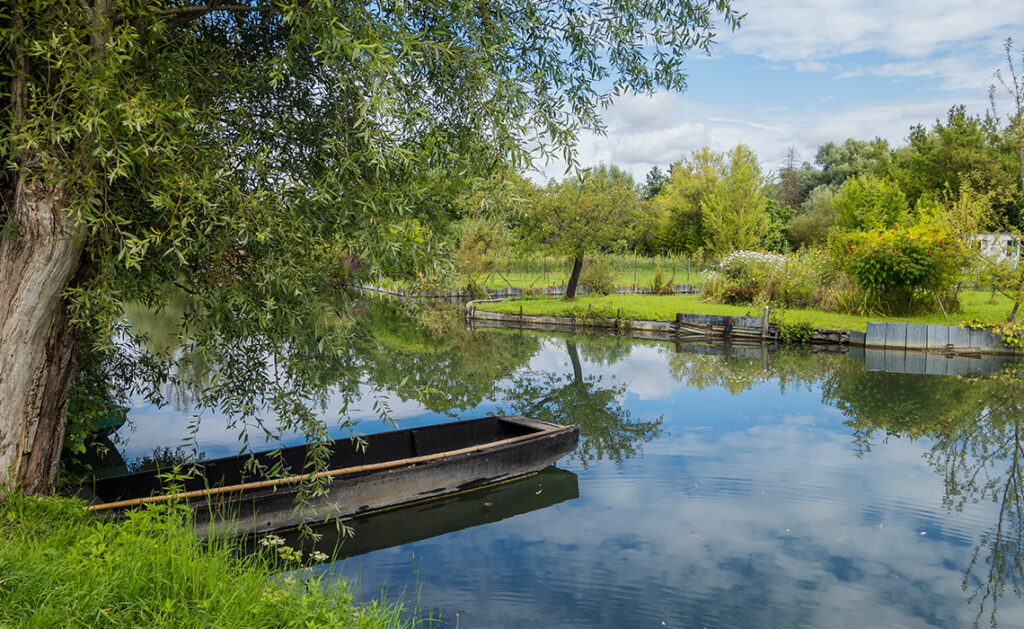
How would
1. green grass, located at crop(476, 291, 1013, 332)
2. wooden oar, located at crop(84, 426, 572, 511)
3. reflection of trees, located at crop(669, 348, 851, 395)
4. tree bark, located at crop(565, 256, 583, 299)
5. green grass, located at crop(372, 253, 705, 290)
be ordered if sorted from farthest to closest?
green grass, located at crop(372, 253, 705, 290), tree bark, located at crop(565, 256, 583, 299), green grass, located at crop(476, 291, 1013, 332), reflection of trees, located at crop(669, 348, 851, 395), wooden oar, located at crop(84, 426, 572, 511)

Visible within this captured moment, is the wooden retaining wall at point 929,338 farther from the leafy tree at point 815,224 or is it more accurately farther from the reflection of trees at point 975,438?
the leafy tree at point 815,224

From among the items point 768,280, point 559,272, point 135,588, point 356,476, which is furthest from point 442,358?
point 559,272

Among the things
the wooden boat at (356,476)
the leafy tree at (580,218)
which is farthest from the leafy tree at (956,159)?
the wooden boat at (356,476)

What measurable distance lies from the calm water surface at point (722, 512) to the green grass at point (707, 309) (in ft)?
20.0

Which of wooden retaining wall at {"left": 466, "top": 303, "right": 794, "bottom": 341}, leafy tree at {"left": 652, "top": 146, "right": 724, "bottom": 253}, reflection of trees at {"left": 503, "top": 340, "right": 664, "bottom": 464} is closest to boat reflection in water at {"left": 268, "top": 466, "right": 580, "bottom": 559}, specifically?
reflection of trees at {"left": 503, "top": 340, "right": 664, "bottom": 464}

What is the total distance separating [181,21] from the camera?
5605 millimetres

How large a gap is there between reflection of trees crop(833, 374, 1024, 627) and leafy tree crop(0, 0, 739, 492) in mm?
5968

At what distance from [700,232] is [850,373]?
31.0 meters

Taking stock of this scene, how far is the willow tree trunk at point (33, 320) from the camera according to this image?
192 inches

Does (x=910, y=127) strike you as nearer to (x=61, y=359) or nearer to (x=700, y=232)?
(x=700, y=232)

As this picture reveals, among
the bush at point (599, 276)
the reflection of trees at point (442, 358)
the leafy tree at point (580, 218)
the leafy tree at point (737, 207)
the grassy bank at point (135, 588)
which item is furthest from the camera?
the leafy tree at point (737, 207)

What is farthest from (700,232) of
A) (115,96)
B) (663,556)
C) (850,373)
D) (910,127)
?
(115,96)

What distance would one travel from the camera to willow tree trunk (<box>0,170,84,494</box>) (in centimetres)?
487

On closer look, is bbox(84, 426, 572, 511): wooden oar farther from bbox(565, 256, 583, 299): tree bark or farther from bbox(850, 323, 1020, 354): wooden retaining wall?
bbox(565, 256, 583, 299): tree bark
